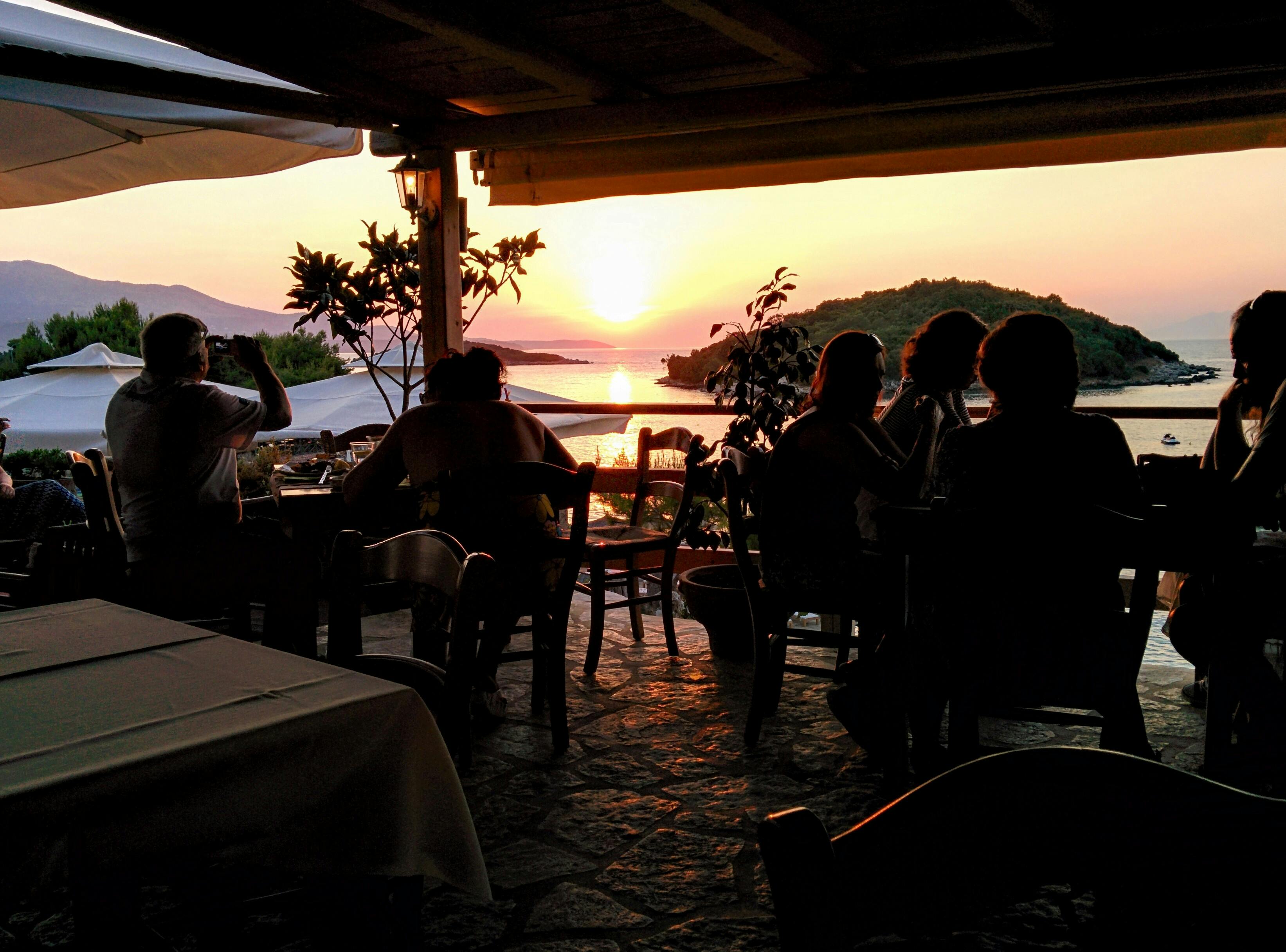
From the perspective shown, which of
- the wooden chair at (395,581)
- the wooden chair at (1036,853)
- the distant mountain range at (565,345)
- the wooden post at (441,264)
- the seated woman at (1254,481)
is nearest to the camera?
the wooden chair at (1036,853)

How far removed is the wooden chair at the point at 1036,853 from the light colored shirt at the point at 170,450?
306 cm

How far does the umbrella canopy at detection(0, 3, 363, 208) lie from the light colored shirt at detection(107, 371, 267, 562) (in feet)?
4.09

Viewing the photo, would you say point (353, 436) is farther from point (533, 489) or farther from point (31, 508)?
point (533, 489)

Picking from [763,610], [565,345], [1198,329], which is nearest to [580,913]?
[763,610]

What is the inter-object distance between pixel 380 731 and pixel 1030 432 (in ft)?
5.32

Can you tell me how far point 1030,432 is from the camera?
2191 millimetres

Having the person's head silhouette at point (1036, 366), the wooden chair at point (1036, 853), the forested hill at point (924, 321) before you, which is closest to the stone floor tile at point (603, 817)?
the person's head silhouette at point (1036, 366)

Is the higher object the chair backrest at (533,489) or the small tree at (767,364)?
the small tree at (767,364)

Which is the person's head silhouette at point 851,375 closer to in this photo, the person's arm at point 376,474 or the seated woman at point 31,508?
the person's arm at point 376,474

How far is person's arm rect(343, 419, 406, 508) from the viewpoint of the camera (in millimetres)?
3268

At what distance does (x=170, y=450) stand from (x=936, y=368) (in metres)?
2.59

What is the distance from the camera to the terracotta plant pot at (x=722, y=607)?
3941mm

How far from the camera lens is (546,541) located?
3.27m

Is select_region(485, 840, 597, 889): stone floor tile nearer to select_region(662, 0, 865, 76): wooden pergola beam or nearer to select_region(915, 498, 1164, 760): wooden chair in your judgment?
select_region(915, 498, 1164, 760): wooden chair
